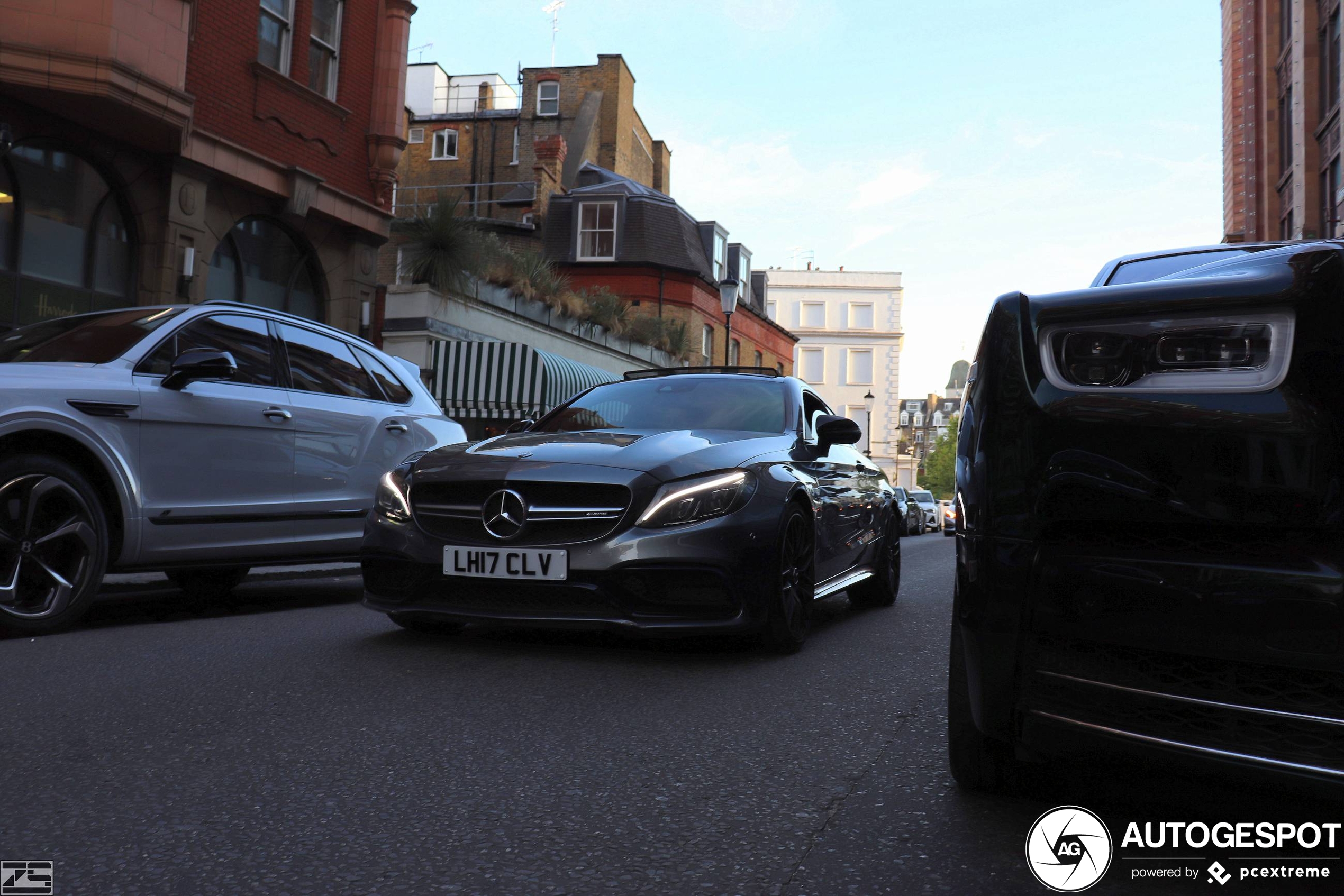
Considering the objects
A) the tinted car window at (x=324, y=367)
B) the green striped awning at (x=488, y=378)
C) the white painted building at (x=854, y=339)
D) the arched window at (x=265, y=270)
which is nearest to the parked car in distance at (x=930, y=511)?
the green striped awning at (x=488, y=378)

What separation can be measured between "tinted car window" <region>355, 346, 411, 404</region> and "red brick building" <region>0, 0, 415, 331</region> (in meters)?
6.12

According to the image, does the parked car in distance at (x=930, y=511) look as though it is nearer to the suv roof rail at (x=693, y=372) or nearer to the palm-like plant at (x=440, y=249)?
the palm-like plant at (x=440, y=249)

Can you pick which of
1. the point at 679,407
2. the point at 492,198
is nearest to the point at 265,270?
the point at 679,407

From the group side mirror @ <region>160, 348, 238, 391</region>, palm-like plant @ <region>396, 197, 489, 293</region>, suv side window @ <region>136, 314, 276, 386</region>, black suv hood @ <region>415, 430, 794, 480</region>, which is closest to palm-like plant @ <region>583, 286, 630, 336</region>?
palm-like plant @ <region>396, 197, 489, 293</region>

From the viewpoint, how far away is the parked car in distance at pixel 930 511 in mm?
43094

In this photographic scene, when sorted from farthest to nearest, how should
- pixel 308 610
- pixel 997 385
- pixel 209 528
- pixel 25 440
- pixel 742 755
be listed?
1. pixel 308 610
2. pixel 209 528
3. pixel 25 440
4. pixel 742 755
5. pixel 997 385

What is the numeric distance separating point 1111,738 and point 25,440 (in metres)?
4.69

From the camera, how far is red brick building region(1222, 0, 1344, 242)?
26.2m

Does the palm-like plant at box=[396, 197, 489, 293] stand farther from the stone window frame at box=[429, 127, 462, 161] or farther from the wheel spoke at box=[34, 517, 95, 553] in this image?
the stone window frame at box=[429, 127, 462, 161]

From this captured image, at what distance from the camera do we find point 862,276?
75438mm

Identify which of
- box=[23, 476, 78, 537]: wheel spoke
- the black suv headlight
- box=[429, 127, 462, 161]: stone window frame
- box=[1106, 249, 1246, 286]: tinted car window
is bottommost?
box=[23, 476, 78, 537]: wheel spoke

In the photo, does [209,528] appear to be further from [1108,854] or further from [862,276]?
[862,276]

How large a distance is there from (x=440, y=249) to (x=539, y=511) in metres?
15.9

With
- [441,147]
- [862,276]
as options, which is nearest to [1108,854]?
[441,147]
